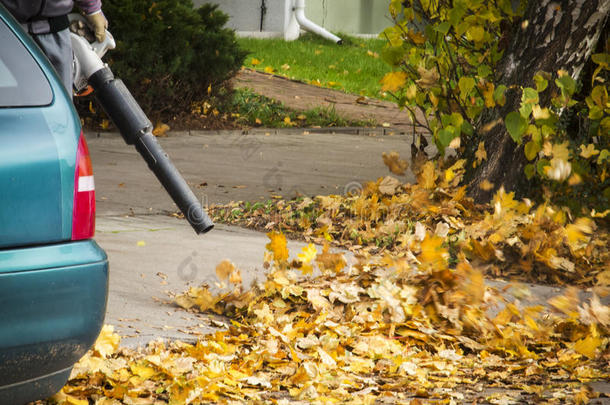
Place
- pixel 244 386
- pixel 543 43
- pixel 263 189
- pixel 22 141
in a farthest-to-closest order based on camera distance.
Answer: pixel 263 189
pixel 543 43
pixel 244 386
pixel 22 141

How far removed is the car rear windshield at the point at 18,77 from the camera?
293 cm

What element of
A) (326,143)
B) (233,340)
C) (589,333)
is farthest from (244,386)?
(326,143)

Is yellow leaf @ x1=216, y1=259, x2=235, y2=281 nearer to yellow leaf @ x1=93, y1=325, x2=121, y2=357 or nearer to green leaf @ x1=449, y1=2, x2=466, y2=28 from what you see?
yellow leaf @ x1=93, y1=325, x2=121, y2=357

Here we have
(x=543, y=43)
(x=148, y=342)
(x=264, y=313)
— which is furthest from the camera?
(x=543, y=43)

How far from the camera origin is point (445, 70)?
22.7ft

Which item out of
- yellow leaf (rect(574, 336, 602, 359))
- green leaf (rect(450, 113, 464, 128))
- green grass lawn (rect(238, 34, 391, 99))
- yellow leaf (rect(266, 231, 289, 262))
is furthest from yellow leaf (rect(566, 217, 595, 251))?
green grass lawn (rect(238, 34, 391, 99))

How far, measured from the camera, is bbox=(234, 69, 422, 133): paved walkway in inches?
577

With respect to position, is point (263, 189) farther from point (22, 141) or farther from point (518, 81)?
point (22, 141)

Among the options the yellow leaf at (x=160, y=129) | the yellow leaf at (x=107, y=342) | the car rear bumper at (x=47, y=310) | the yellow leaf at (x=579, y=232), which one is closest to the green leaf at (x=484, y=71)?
the yellow leaf at (x=579, y=232)

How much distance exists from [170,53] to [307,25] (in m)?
11.2

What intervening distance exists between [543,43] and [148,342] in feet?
12.5

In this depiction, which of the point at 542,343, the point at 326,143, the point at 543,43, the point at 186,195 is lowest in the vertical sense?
the point at 326,143

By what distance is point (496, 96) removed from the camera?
6.24 m

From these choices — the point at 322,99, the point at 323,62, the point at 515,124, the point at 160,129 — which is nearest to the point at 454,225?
the point at 515,124
